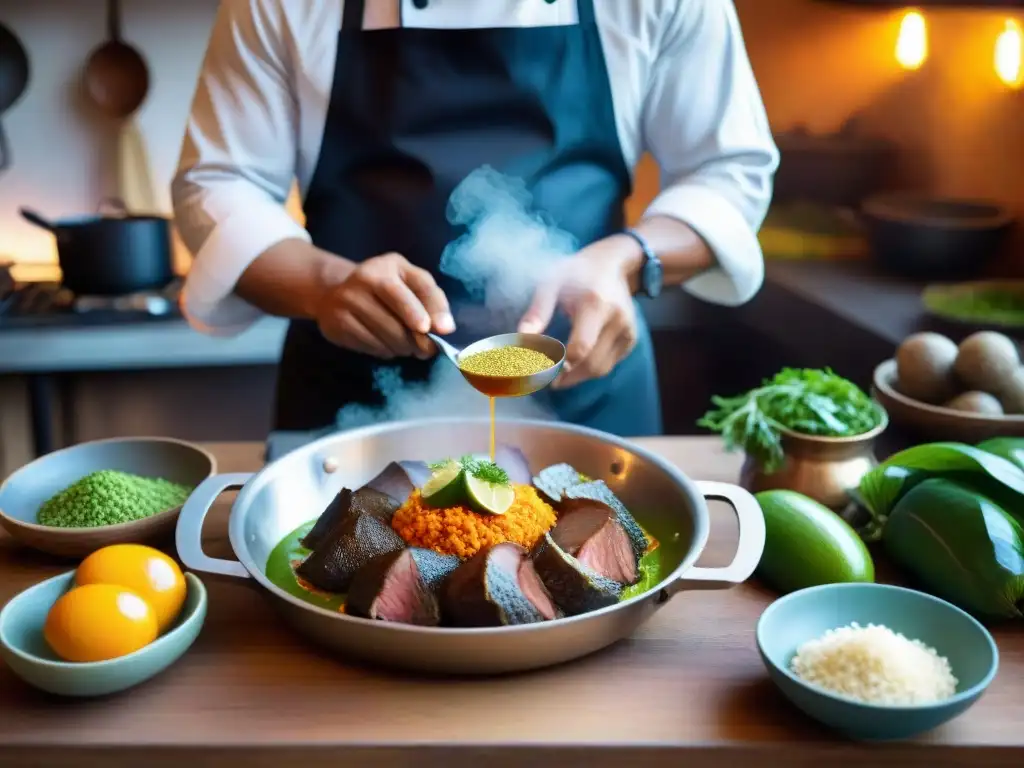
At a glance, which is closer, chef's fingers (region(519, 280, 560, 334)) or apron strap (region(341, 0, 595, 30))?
chef's fingers (region(519, 280, 560, 334))

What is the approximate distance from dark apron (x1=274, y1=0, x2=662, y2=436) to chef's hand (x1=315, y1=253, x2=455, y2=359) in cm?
26

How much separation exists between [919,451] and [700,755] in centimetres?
54

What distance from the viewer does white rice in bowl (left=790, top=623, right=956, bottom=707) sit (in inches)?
34.3

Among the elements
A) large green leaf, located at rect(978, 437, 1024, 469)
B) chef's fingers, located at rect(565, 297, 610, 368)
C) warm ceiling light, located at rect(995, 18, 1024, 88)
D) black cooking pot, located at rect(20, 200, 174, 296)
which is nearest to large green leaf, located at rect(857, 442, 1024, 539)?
large green leaf, located at rect(978, 437, 1024, 469)

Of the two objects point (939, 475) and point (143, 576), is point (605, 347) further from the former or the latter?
point (143, 576)

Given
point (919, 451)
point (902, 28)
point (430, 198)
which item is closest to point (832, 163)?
point (902, 28)

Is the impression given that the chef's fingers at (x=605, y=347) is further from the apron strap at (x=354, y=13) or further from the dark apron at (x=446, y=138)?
the apron strap at (x=354, y=13)

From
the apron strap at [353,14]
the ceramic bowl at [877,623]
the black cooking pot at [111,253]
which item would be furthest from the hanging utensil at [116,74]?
the ceramic bowl at [877,623]

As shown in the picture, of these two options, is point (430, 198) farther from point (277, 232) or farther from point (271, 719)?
point (271, 719)

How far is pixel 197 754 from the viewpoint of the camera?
87 cm

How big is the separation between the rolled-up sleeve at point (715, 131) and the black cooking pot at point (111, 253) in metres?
1.31

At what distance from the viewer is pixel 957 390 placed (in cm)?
147

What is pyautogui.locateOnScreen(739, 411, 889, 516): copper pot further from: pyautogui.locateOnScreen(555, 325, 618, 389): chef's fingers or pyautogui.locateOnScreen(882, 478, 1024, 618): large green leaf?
pyautogui.locateOnScreen(555, 325, 618, 389): chef's fingers

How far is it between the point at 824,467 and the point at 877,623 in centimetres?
32
